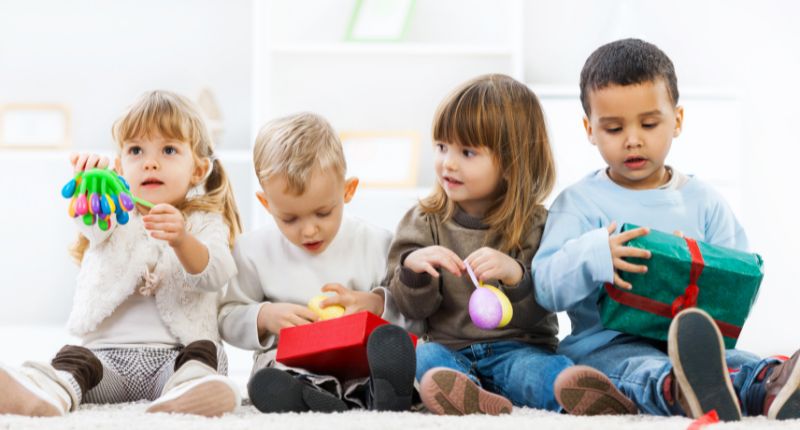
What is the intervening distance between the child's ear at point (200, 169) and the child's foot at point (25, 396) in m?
0.51

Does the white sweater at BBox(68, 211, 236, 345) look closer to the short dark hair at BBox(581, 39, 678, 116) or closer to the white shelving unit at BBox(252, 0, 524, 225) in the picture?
the short dark hair at BBox(581, 39, 678, 116)

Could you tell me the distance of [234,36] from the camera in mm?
3082

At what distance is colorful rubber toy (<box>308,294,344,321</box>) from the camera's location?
1432 mm

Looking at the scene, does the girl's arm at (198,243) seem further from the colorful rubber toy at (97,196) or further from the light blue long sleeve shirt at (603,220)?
the light blue long sleeve shirt at (603,220)

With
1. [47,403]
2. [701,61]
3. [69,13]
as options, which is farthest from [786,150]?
[47,403]

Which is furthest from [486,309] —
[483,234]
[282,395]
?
[282,395]

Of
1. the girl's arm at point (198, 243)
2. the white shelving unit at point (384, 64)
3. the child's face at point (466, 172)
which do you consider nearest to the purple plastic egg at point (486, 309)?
the child's face at point (466, 172)

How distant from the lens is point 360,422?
1062mm

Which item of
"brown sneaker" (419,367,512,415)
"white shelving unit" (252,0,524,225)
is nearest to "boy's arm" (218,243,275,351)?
"brown sneaker" (419,367,512,415)

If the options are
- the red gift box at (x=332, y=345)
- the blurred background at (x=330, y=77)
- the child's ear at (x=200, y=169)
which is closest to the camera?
the red gift box at (x=332, y=345)

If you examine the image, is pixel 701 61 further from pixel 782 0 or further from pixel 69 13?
pixel 69 13

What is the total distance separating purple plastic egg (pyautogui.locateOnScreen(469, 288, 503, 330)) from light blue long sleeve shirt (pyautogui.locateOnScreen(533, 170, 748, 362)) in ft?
0.34

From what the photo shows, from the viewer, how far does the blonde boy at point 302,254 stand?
1.46 m

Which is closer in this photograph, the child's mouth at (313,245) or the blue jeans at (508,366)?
the blue jeans at (508,366)
